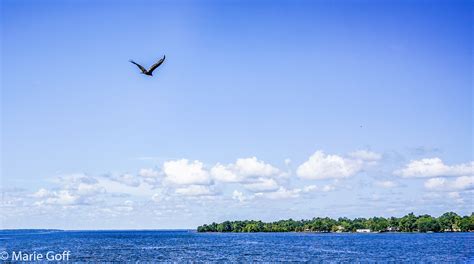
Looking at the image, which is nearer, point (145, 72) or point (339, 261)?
point (145, 72)

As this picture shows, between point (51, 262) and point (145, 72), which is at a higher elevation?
point (145, 72)

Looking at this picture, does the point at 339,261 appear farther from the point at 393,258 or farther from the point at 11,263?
Answer: the point at 11,263

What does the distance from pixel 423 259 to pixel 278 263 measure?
21.1 metres

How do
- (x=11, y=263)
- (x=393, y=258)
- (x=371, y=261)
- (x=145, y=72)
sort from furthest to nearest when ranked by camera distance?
(x=393, y=258) → (x=371, y=261) → (x=11, y=263) → (x=145, y=72)

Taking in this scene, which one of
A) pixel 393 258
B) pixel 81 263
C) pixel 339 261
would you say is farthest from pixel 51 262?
pixel 393 258

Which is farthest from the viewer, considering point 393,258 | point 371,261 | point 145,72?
point 393,258

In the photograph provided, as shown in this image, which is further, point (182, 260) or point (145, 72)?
point (182, 260)

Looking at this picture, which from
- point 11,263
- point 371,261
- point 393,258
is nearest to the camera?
point 11,263

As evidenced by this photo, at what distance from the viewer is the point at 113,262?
7369 cm

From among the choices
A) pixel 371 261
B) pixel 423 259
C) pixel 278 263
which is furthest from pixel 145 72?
pixel 423 259

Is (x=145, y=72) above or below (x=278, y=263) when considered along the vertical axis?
above

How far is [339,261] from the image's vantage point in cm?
7412

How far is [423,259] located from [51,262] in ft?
155

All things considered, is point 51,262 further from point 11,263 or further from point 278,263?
point 278,263
